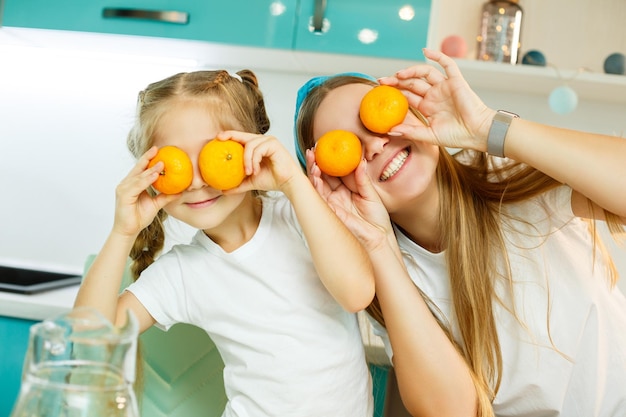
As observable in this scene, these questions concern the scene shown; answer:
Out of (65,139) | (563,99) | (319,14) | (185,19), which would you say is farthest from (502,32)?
(65,139)

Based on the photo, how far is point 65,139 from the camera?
2.49 meters

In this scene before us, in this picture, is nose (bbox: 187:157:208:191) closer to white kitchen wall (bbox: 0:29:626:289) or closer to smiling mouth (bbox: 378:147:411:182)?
smiling mouth (bbox: 378:147:411:182)

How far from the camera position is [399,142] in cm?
125

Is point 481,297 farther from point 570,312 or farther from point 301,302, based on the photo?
point 301,302

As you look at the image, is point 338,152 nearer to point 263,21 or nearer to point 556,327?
point 556,327

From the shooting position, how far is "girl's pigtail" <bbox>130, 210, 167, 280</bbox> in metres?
1.39

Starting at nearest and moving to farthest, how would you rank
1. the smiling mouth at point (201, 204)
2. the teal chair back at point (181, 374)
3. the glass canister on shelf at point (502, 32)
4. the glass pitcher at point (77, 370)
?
the glass pitcher at point (77, 370)
the smiling mouth at point (201, 204)
the teal chair back at point (181, 374)
the glass canister on shelf at point (502, 32)

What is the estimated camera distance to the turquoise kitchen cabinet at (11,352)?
1.87 m

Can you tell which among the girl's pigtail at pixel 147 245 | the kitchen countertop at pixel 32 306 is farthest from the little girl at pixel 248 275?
the kitchen countertop at pixel 32 306

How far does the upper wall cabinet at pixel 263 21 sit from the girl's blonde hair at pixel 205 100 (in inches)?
29.5

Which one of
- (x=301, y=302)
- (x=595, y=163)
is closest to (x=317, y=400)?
(x=301, y=302)

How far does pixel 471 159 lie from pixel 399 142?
28cm

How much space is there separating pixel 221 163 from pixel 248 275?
0.92 feet

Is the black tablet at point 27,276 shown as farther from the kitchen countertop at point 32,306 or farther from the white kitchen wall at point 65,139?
the kitchen countertop at point 32,306
